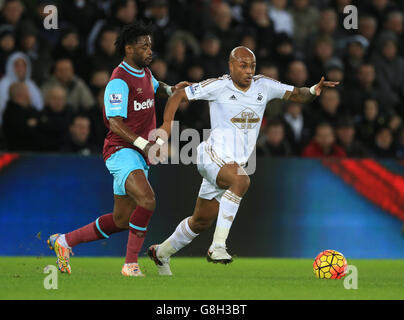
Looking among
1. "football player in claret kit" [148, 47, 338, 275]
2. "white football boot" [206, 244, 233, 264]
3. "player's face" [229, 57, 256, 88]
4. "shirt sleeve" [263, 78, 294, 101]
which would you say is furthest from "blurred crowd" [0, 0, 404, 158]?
"white football boot" [206, 244, 233, 264]

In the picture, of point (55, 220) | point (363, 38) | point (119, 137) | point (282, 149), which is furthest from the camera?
point (363, 38)

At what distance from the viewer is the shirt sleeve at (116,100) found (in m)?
8.36

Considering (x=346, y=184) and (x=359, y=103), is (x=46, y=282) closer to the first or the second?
(x=346, y=184)

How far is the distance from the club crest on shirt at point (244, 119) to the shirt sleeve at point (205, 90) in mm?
314

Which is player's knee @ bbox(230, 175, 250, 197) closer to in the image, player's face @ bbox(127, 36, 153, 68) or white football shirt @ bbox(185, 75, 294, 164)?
white football shirt @ bbox(185, 75, 294, 164)

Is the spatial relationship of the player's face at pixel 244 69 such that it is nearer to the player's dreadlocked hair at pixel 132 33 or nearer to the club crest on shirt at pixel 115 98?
the player's dreadlocked hair at pixel 132 33

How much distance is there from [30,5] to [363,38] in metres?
6.31

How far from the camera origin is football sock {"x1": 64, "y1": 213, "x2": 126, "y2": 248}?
8.88 m

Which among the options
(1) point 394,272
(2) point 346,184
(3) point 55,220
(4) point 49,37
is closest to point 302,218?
(2) point 346,184

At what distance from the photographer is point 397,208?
12086mm

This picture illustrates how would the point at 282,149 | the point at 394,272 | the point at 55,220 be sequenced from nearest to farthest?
the point at 394,272 → the point at 55,220 → the point at 282,149

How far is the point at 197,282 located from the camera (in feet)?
26.7

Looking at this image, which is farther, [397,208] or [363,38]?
[363,38]

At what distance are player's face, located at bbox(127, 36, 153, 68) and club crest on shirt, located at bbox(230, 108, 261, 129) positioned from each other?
3.57 feet
